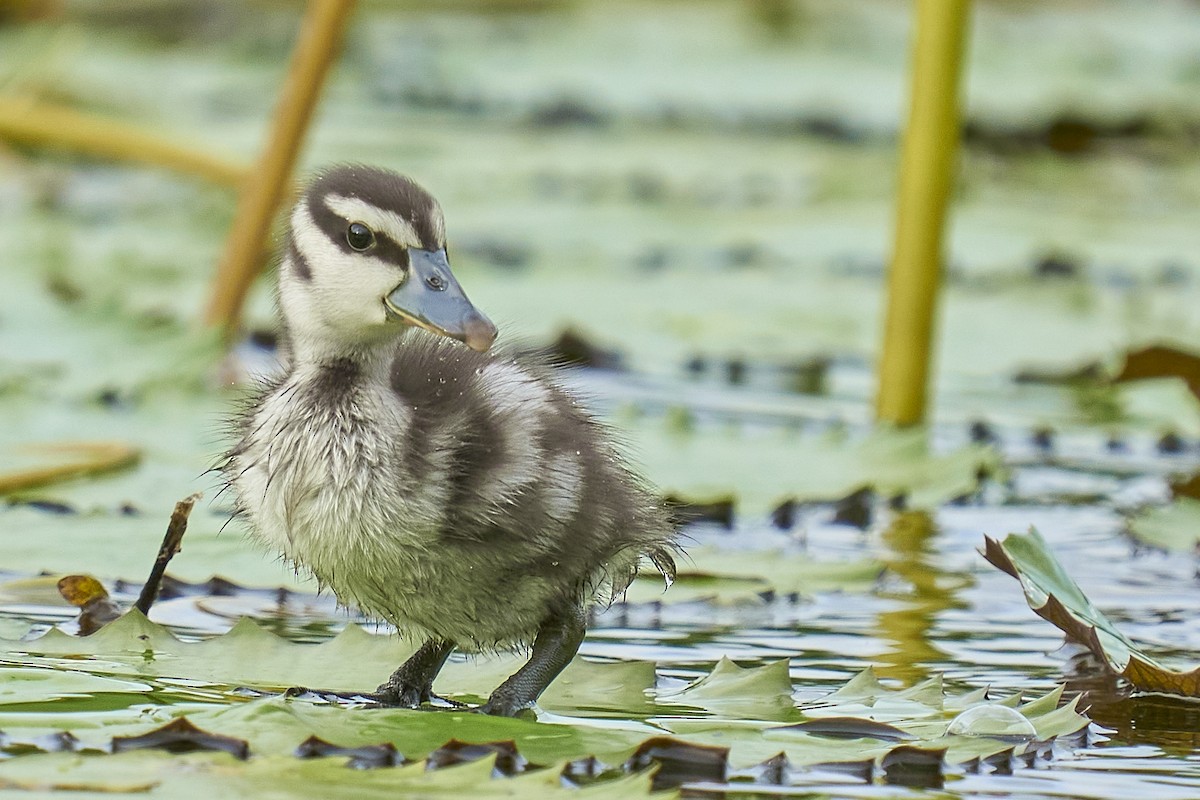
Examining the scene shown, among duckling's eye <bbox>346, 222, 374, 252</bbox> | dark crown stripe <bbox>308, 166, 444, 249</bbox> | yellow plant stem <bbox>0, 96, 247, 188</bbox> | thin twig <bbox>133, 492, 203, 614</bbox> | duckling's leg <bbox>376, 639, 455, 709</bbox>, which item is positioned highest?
yellow plant stem <bbox>0, 96, 247, 188</bbox>

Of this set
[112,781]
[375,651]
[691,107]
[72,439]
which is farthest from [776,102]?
[112,781]

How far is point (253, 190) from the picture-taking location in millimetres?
4777

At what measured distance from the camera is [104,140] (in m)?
6.02

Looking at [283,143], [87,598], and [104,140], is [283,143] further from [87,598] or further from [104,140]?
[87,598]

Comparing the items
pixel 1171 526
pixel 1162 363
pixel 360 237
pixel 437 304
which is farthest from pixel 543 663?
→ pixel 1162 363

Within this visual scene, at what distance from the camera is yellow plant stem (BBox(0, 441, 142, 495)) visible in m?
3.77

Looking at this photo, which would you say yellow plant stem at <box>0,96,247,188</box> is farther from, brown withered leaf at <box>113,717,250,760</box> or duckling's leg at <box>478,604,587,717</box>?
brown withered leaf at <box>113,717,250,760</box>

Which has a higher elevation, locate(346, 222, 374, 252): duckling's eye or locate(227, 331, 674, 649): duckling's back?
locate(346, 222, 374, 252): duckling's eye

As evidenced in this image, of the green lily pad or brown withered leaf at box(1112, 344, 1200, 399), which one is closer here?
the green lily pad

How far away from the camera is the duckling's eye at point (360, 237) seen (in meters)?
2.81

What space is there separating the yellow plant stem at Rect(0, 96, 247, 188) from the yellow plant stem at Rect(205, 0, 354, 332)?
900 millimetres

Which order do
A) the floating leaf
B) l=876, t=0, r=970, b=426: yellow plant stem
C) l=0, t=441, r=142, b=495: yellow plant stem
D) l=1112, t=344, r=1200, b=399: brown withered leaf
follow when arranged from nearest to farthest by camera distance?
the floating leaf
l=0, t=441, r=142, b=495: yellow plant stem
l=1112, t=344, r=1200, b=399: brown withered leaf
l=876, t=0, r=970, b=426: yellow plant stem

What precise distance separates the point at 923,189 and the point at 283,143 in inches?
58.7

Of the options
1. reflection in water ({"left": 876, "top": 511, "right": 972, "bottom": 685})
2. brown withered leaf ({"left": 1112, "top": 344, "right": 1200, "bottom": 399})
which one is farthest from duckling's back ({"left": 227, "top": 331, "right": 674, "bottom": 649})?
brown withered leaf ({"left": 1112, "top": 344, "right": 1200, "bottom": 399})
